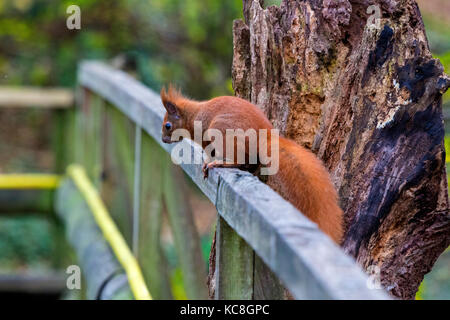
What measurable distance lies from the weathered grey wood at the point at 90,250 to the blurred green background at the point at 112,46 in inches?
71.2

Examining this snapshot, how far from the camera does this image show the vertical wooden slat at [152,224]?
2.47m

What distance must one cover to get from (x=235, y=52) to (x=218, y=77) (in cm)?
510

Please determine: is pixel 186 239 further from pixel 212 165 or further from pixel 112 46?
pixel 112 46

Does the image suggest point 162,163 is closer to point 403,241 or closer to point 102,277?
point 102,277

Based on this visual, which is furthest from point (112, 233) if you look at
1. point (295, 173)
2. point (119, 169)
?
point (295, 173)

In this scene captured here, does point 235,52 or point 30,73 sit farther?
point 30,73

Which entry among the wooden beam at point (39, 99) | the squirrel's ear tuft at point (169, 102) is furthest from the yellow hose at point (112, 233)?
the squirrel's ear tuft at point (169, 102)

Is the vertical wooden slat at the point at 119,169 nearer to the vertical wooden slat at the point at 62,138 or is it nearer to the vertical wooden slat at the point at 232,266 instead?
the vertical wooden slat at the point at 62,138

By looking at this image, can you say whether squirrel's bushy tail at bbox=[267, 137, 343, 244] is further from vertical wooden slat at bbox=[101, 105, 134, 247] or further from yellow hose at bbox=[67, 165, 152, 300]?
vertical wooden slat at bbox=[101, 105, 134, 247]

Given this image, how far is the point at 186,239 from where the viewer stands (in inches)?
85.3

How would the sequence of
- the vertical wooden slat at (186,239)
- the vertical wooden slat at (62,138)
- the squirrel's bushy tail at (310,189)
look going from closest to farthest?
the squirrel's bushy tail at (310,189) → the vertical wooden slat at (186,239) → the vertical wooden slat at (62,138)

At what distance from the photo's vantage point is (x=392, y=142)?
5.49ft

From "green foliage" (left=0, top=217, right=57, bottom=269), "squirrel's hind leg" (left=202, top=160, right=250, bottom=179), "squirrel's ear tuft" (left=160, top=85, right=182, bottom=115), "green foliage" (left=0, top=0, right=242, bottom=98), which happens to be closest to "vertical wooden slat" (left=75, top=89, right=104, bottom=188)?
"squirrel's ear tuft" (left=160, top=85, right=182, bottom=115)

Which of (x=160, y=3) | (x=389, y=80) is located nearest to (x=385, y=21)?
(x=389, y=80)
